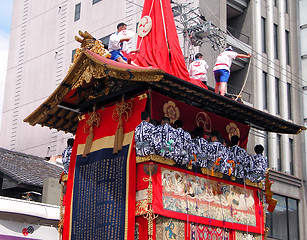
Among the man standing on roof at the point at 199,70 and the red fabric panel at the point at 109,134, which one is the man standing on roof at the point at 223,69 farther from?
the red fabric panel at the point at 109,134

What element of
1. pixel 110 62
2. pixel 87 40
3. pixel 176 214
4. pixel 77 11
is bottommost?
pixel 176 214

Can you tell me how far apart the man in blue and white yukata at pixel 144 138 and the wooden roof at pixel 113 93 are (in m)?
0.87

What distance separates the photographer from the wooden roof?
10828 millimetres

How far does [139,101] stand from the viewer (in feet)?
37.4

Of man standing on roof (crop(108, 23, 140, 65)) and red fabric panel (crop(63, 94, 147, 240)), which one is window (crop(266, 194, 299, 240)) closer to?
red fabric panel (crop(63, 94, 147, 240))

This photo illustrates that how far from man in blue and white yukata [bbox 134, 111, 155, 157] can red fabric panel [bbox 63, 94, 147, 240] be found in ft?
1.25

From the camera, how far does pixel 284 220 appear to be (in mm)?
27750

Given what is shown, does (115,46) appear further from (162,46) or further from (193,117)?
(193,117)

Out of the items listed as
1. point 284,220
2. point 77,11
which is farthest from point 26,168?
point 77,11

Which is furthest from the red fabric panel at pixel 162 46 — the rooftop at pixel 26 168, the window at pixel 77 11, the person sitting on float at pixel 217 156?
the window at pixel 77 11

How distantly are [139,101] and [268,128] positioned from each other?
157 inches

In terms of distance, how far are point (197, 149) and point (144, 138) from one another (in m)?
1.37

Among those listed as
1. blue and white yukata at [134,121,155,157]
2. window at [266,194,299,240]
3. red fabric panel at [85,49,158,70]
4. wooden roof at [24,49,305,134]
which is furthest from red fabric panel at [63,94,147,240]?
window at [266,194,299,240]

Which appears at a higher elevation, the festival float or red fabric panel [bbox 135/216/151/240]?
the festival float
